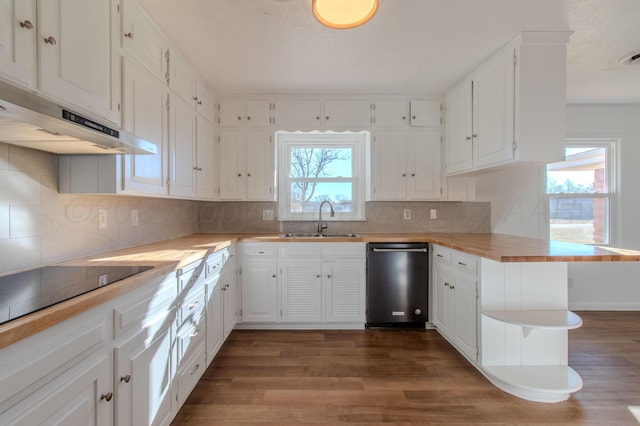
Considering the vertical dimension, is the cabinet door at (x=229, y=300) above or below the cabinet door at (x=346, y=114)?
below

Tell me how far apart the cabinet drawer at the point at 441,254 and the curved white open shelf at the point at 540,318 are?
1.90ft

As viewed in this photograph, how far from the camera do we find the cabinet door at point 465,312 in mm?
2039

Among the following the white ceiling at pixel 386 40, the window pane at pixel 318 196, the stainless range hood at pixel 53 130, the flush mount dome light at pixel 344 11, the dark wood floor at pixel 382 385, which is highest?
the white ceiling at pixel 386 40

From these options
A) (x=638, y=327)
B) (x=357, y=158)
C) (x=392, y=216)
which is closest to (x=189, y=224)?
(x=357, y=158)

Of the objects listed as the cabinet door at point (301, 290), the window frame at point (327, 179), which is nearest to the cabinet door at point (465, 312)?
the cabinet door at point (301, 290)

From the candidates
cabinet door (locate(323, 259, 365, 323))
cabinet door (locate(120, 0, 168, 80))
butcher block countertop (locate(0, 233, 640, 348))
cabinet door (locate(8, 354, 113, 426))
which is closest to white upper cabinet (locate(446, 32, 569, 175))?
butcher block countertop (locate(0, 233, 640, 348))

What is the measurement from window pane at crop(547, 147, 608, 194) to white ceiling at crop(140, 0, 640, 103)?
2.42 ft

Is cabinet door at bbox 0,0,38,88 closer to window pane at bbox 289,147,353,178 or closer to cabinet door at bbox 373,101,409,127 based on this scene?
window pane at bbox 289,147,353,178

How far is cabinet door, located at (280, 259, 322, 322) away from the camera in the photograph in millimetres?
2693

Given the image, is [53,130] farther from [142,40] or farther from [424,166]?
[424,166]

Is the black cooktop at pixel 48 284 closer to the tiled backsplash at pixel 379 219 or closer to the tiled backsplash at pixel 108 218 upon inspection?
the tiled backsplash at pixel 108 218

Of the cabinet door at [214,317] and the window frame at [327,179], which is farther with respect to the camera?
the window frame at [327,179]

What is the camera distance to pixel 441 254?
2539mm

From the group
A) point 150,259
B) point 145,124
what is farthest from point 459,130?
point 150,259
